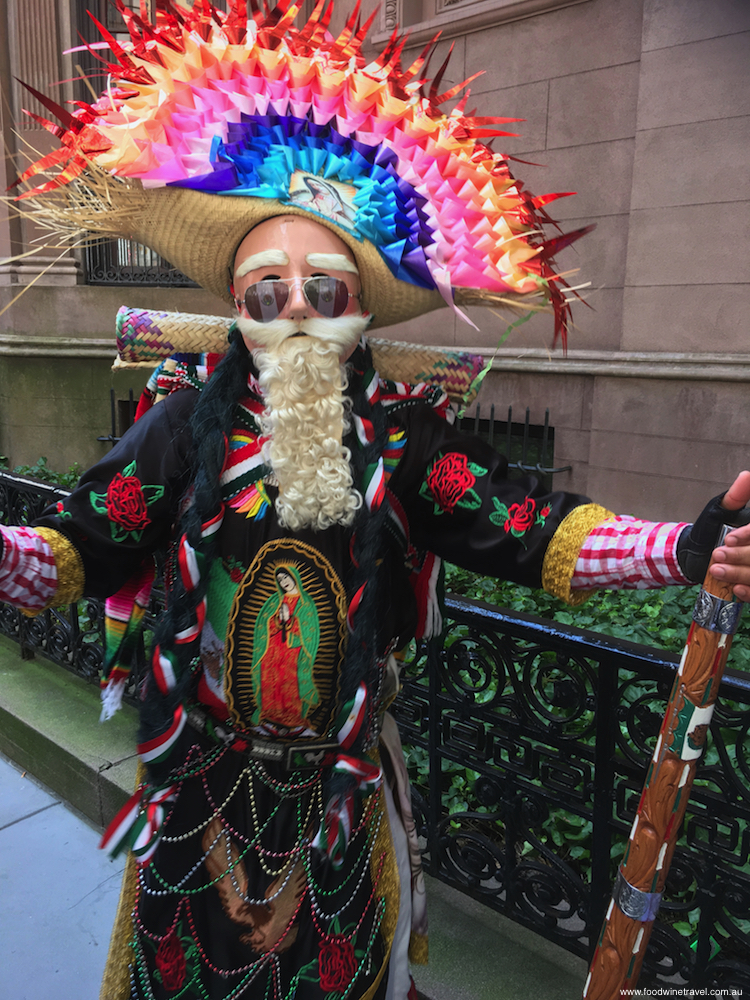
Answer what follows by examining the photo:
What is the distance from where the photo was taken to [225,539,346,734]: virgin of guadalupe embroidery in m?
1.50

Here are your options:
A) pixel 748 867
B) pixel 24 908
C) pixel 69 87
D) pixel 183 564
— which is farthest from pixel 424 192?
pixel 69 87

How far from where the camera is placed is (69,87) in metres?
8.65

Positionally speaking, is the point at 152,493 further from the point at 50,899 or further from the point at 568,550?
the point at 50,899

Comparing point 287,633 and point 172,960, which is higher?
point 287,633

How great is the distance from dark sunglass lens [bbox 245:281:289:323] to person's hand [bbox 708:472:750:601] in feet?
3.16

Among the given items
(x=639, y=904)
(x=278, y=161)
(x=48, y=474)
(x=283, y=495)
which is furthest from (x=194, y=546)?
(x=48, y=474)

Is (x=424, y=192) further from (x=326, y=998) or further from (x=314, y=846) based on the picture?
(x=326, y=998)

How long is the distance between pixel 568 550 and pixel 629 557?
0.13 m

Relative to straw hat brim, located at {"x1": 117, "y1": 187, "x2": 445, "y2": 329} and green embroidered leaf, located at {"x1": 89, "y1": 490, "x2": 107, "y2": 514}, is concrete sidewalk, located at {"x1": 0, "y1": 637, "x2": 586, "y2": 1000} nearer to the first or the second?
green embroidered leaf, located at {"x1": 89, "y1": 490, "x2": 107, "y2": 514}

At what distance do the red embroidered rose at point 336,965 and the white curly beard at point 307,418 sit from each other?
0.92 meters

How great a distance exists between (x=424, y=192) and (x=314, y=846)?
56.2 inches

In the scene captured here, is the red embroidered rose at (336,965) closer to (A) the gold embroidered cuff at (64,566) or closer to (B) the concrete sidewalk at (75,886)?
(B) the concrete sidewalk at (75,886)

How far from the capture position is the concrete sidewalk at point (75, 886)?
217 centimetres

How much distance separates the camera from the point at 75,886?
8.86 feet
